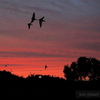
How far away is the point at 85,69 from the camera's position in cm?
9438

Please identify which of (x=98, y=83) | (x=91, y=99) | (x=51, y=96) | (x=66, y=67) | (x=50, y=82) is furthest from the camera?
(x=66, y=67)

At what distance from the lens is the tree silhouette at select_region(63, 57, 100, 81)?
304ft

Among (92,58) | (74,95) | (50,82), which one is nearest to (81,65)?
(92,58)

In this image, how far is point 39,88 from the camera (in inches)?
1123

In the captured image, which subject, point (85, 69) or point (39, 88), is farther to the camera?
point (85, 69)

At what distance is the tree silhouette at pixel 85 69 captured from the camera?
92562 millimetres

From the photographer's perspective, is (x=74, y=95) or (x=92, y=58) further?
(x=92, y=58)

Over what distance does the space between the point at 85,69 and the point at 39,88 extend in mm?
68421

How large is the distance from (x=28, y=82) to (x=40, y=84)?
2249 mm

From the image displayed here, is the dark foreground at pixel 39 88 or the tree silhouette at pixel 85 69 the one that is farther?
the tree silhouette at pixel 85 69

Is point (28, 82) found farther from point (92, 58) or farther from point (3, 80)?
point (92, 58)

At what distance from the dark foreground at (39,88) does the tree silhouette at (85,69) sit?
6114cm

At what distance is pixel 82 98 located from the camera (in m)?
19.6

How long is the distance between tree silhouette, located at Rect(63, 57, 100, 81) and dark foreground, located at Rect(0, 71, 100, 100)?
201 ft
